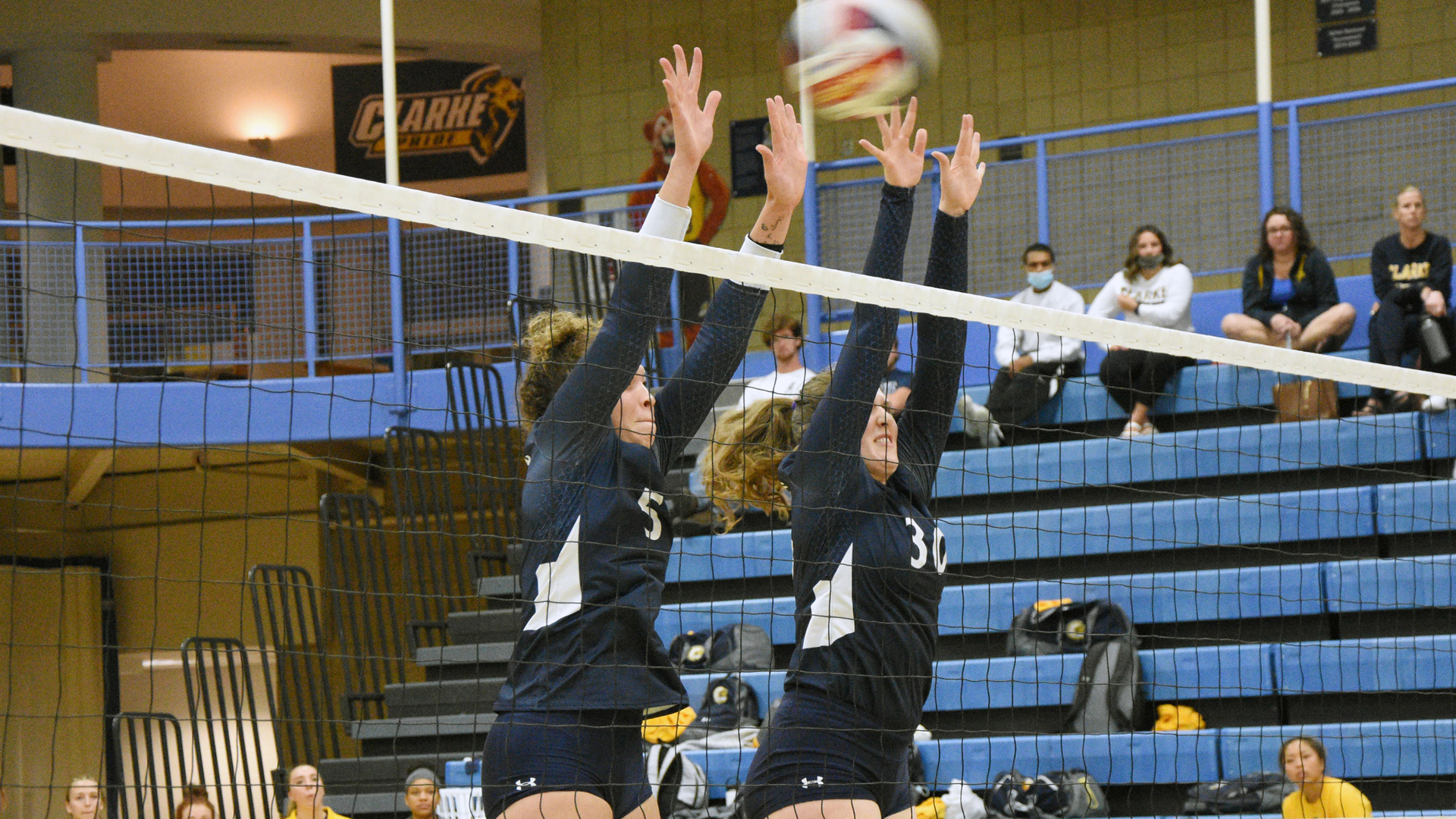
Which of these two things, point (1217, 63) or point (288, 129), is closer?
point (1217, 63)

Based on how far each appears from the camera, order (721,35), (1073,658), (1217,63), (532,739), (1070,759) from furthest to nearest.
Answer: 1. (721,35)
2. (1217,63)
3. (1073,658)
4. (1070,759)
5. (532,739)

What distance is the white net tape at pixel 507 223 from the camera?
9.69 ft

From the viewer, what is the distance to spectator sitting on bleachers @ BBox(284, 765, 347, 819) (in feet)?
23.7

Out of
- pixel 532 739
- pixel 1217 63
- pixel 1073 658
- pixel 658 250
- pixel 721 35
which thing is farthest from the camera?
pixel 721 35

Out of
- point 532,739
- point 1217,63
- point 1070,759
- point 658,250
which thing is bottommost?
point 1070,759

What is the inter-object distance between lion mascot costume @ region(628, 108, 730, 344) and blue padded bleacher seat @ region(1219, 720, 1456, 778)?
12.6 ft

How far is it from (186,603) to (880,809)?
1260 cm

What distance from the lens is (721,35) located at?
13.4 metres

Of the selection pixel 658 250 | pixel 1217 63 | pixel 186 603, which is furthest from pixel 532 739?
pixel 186 603

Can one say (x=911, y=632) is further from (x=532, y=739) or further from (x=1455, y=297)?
(x=1455, y=297)

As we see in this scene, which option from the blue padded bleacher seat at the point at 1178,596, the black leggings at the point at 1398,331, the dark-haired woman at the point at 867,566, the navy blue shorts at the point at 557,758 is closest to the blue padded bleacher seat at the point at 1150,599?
the blue padded bleacher seat at the point at 1178,596

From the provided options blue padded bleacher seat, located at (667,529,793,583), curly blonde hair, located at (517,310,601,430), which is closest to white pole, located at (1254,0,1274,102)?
blue padded bleacher seat, located at (667,529,793,583)

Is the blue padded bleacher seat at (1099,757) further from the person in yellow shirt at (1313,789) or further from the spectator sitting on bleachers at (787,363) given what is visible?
the spectator sitting on bleachers at (787,363)

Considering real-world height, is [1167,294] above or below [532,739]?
above
